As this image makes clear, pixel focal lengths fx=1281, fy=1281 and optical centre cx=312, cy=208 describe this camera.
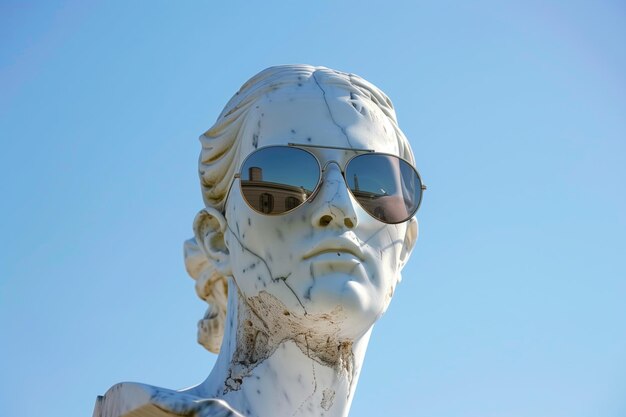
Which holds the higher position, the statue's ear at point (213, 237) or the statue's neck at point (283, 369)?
the statue's ear at point (213, 237)

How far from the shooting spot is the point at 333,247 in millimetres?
7293

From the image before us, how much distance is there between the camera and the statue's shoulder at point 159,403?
6.82 metres

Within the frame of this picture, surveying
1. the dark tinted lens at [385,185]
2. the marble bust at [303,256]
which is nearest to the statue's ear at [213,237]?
the marble bust at [303,256]

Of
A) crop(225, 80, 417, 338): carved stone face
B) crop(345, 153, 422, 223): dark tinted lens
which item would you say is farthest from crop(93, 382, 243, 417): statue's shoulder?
crop(345, 153, 422, 223): dark tinted lens

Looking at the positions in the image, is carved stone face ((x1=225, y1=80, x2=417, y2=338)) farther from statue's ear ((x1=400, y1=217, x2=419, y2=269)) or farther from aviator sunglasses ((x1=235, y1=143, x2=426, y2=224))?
statue's ear ((x1=400, y1=217, x2=419, y2=269))

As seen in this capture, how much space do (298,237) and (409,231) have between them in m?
1.22

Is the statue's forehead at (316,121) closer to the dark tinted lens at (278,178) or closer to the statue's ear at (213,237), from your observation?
the dark tinted lens at (278,178)

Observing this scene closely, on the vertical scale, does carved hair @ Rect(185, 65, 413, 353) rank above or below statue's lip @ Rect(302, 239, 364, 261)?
above

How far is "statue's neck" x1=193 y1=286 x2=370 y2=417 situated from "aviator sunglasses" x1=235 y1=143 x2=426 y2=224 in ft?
1.95

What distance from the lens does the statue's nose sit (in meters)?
7.31

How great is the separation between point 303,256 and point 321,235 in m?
0.16

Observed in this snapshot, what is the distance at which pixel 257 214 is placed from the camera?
750cm

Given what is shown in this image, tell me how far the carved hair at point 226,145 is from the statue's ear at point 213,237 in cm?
4

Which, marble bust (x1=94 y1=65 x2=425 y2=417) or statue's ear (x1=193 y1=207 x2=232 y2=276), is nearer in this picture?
marble bust (x1=94 y1=65 x2=425 y2=417)
